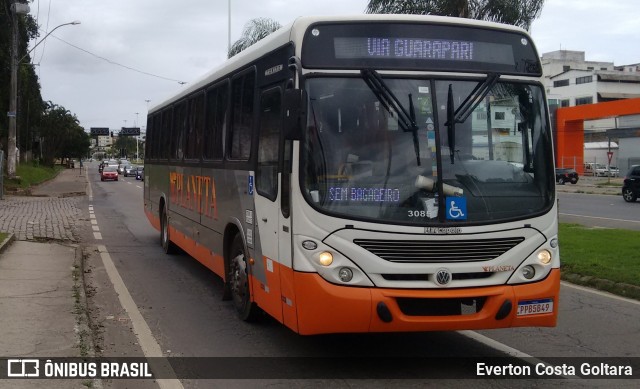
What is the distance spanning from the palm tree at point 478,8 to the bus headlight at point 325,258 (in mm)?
13156

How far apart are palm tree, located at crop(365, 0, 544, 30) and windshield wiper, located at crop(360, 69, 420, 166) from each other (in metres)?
12.4

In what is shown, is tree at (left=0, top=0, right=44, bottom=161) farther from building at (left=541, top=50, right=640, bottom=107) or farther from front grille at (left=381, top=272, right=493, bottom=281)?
building at (left=541, top=50, right=640, bottom=107)

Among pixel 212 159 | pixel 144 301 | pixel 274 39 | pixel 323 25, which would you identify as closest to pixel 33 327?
pixel 144 301

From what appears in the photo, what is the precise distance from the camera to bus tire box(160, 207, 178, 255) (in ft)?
42.1

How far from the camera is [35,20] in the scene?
49719 millimetres

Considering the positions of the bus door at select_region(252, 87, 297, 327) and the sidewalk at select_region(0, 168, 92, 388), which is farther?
the sidewalk at select_region(0, 168, 92, 388)

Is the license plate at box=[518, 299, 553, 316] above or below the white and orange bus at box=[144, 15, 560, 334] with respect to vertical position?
below

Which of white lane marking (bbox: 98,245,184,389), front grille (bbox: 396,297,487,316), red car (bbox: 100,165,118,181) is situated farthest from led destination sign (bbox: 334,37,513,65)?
red car (bbox: 100,165,118,181)

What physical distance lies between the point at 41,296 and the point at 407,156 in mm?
5296

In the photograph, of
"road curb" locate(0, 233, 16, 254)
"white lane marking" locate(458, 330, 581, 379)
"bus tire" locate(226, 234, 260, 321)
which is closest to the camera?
"white lane marking" locate(458, 330, 581, 379)

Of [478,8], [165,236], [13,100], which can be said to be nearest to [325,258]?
[165,236]

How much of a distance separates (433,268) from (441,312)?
1.26 ft

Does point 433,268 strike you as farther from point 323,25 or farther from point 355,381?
point 323,25

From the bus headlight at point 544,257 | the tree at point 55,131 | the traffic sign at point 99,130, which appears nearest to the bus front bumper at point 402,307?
the bus headlight at point 544,257
